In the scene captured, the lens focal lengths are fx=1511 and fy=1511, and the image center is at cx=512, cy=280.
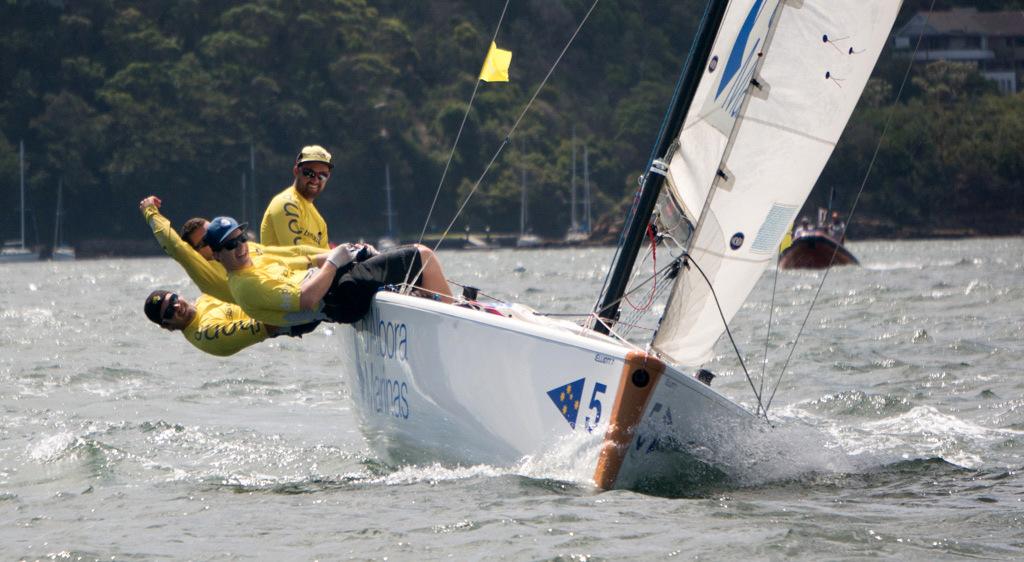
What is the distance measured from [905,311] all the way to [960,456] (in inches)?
365

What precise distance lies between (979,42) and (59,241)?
5619 cm

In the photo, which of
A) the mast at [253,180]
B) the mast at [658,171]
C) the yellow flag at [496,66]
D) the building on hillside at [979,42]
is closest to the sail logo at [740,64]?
the mast at [658,171]

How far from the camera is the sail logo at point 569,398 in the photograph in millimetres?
5508

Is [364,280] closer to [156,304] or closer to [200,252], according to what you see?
[200,252]

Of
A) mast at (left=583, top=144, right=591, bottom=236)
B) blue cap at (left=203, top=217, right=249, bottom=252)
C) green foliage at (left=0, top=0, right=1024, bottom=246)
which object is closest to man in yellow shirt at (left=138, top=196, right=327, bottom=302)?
blue cap at (left=203, top=217, right=249, bottom=252)

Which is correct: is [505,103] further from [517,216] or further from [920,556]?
[920,556]

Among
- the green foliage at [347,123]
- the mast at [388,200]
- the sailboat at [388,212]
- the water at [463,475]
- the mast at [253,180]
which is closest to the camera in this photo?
the water at [463,475]

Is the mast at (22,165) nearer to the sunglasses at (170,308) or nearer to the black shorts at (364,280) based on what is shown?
the sunglasses at (170,308)

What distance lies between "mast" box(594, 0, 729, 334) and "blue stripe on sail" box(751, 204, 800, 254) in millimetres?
490

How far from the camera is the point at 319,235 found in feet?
23.4

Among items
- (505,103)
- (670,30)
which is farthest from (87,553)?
(670,30)

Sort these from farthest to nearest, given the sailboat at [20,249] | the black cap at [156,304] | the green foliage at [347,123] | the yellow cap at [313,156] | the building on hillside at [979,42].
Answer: the building on hillside at [979,42] < the green foliage at [347,123] < the sailboat at [20,249] < the yellow cap at [313,156] < the black cap at [156,304]

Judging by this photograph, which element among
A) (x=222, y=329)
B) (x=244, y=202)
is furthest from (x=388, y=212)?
(x=222, y=329)

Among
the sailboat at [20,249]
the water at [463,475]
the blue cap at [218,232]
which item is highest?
the blue cap at [218,232]
